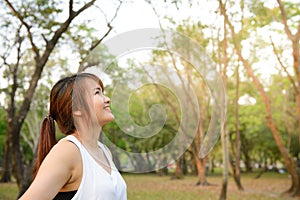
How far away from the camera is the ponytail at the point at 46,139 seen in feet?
4.33

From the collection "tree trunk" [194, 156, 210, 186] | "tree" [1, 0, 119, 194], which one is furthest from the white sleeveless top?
"tree trunk" [194, 156, 210, 186]

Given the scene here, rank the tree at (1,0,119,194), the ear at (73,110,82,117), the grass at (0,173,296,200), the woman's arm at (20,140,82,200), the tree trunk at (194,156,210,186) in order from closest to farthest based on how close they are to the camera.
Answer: the woman's arm at (20,140,82,200)
the ear at (73,110,82,117)
the tree at (1,0,119,194)
the grass at (0,173,296,200)
the tree trunk at (194,156,210,186)

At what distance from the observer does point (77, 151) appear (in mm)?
1151

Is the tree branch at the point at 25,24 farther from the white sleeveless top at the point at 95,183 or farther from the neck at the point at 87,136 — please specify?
the white sleeveless top at the point at 95,183

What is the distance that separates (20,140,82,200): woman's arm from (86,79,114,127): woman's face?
13 cm

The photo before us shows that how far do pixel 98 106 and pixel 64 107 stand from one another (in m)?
0.10

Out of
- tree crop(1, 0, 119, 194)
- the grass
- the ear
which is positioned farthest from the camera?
the grass

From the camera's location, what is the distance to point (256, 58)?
56.4ft

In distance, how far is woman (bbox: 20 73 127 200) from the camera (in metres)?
1.10

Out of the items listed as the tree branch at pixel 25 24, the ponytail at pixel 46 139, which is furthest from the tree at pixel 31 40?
the ponytail at pixel 46 139

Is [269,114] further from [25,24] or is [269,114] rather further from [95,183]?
[95,183]

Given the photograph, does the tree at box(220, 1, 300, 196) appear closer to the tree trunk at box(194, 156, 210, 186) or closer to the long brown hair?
the tree trunk at box(194, 156, 210, 186)

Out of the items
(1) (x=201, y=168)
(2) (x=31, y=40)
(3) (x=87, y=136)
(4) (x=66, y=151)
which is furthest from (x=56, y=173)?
(1) (x=201, y=168)

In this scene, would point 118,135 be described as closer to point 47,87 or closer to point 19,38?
point 19,38
